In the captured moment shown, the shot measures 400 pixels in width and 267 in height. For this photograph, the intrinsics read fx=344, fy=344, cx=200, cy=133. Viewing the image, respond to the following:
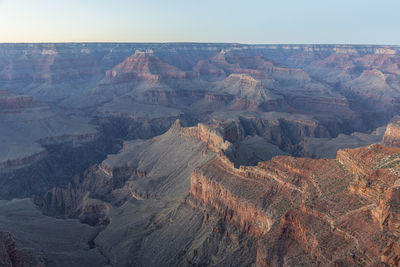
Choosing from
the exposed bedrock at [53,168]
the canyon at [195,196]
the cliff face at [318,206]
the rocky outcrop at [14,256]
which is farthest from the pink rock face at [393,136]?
the rocky outcrop at [14,256]

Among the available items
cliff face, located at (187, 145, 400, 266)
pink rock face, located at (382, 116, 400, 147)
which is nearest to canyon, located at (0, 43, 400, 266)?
cliff face, located at (187, 145, 400, 266)

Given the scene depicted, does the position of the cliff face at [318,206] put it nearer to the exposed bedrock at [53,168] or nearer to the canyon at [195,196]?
the canyon at [195,196]

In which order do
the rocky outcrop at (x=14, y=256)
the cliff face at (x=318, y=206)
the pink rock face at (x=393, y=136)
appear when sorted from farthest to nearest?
the pink rock face at (x=393, y=136) < the rocky outcrop at (x=14, y=256) < the cliff face at (x=318, y=206)

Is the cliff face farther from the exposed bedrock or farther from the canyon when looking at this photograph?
the exposed bedrock

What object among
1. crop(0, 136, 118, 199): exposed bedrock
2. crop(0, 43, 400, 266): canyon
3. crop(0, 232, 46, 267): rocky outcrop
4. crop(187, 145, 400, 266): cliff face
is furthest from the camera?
crop(0, 136, 118, 199): exposed bedrock

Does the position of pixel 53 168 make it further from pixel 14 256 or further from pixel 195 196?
pixel 14 256

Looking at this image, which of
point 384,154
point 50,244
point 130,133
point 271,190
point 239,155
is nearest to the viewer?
point 384,154

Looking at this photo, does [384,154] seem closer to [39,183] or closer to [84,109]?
[39,183]

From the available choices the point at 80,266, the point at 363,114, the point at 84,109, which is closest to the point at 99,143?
the point at 84,109
